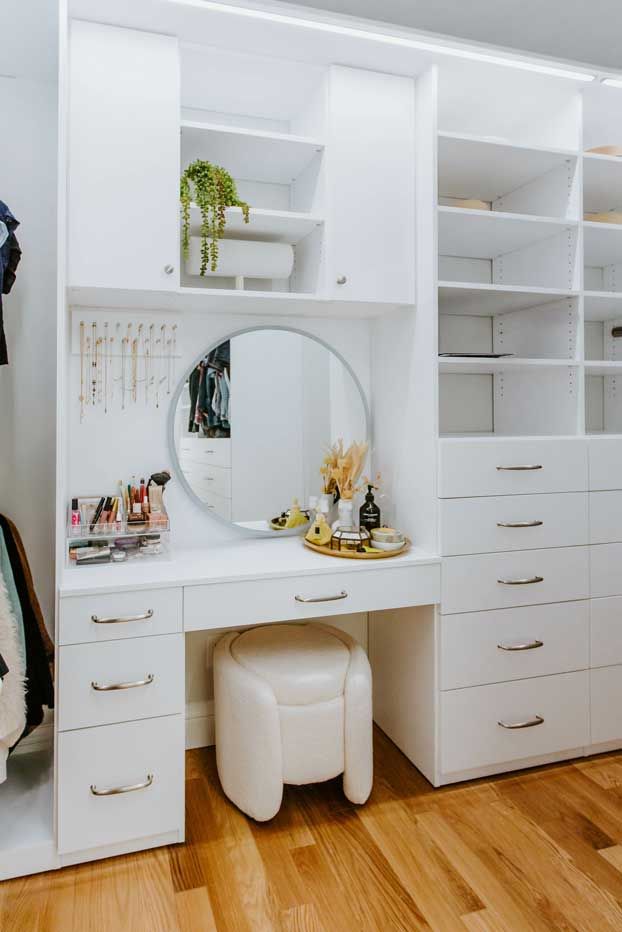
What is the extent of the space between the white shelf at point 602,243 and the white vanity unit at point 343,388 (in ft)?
0.06

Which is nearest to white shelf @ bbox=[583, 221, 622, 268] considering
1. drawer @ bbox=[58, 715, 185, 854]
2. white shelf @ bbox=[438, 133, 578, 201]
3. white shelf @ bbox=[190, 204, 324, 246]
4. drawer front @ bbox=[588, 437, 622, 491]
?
white shelf @ bbox=[438, 133, 578, 201]

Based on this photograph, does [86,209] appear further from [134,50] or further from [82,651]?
[82,651]

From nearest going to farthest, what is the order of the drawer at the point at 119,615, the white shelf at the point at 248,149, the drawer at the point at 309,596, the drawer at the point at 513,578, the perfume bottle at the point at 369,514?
the drawer at the point at 119,615
the drawer at the point at 309,596
the white shelf at the point at 248,149
the drawer at the point at 513,578
the perfume bottle at the point at 369,514

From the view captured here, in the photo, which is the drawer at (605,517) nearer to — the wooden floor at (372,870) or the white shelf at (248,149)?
the wooden floor at (372,870)

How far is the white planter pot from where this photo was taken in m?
2.19

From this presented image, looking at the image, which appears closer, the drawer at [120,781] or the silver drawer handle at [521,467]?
the drawer at [120,781]

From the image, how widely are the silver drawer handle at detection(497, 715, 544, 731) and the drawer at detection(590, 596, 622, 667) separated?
0.29 meters

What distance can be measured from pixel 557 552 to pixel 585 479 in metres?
0.28

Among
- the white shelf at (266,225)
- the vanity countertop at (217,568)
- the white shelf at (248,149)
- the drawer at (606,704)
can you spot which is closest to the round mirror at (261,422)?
the vanity countertop at (217,568)

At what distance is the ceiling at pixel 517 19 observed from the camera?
86.0 inches

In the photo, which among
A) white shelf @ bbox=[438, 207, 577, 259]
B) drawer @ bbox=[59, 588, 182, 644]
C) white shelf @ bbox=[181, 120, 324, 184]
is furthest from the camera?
white shelf @ bbox=[438, 207, 577, 259]

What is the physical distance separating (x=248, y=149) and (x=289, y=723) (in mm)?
1873

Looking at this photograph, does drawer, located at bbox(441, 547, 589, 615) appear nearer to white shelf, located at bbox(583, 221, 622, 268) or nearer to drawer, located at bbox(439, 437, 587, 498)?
drawer, located at bbox(439, 437, 587, 498)

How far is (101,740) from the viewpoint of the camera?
1806 mm
